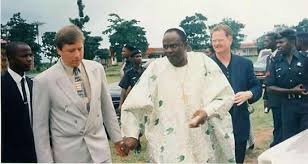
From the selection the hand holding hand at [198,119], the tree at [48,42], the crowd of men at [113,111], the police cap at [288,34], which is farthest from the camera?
the police cap at [288,34]

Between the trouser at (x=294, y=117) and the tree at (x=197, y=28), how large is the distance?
0.77 meters

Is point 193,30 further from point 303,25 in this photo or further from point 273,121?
point 273,121

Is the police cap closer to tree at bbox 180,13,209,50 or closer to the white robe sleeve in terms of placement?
tree at bbox 180,13,209,50

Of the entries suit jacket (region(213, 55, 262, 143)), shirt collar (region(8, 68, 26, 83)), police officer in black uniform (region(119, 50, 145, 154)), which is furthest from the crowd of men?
police officer in black uniform (region(119, 50, 145, 154))

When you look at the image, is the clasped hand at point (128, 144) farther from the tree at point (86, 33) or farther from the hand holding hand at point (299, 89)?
the hand holding hand at point (299, 89)

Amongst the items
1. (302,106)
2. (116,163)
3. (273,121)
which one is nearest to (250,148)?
(273,121)

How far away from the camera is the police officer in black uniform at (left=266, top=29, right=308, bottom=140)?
9.86 ft

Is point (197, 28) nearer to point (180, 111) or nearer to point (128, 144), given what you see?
point (180, 111)

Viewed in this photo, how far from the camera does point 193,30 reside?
272cm

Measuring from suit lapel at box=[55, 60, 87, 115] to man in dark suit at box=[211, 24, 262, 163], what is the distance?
999mm

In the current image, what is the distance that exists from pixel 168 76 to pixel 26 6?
112 centimetres

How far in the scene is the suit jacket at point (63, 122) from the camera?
2.25m

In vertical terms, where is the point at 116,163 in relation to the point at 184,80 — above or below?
below

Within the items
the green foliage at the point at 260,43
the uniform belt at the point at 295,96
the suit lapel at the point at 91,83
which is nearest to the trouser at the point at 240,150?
the uniform belt at the point at 295,96
